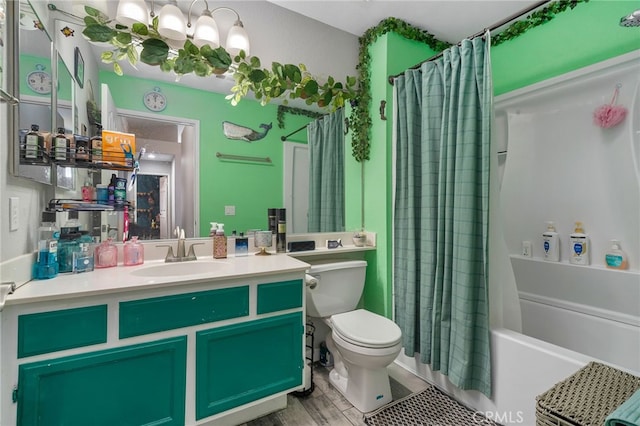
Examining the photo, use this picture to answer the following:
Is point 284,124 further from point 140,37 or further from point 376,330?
point 376,330

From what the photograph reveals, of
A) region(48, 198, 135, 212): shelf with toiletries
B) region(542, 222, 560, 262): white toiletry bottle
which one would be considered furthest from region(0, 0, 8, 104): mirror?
region(542, 222, 560, 262): white toiletry bottle

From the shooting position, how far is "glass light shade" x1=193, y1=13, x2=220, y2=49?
1633 mm

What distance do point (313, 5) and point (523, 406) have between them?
2747 millimetres

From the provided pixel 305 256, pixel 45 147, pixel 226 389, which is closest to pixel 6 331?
pixel 45 147

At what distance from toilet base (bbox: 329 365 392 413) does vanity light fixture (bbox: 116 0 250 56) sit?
2143mm

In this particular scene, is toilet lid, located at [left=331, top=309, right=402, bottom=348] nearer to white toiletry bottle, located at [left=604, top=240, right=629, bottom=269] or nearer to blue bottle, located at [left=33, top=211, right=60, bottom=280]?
blue bottle, located at [left=33, top=211, right=60, bottom=280]

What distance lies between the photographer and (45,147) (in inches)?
44.8

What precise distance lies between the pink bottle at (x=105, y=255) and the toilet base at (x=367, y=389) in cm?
147

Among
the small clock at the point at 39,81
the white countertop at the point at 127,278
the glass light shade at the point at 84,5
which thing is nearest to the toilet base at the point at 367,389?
the white countertop at the point at 127,278

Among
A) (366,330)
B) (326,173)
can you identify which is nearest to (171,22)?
(326,173)

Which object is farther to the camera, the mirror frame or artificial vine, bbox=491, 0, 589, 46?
artificial vine, bbox=491, 0, 589, 46

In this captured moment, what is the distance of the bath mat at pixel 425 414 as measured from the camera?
1509 mm

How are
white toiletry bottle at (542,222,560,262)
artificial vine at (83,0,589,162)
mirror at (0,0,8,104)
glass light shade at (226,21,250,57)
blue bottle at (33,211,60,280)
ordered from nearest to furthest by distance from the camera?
mirror at (0,0,8,104), blue bottle at (33,211,60,280), artificial vine at (83,0,589,162), glass light shade at (226,21,250,57), white toiletry bottle at (542,222,560,262)

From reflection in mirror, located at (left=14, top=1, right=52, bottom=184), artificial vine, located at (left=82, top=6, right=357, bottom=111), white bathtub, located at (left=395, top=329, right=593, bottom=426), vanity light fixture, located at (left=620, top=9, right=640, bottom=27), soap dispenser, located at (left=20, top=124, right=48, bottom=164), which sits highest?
vanity light fixture, located at (left=620, top=9, right=640, bottom=27)
